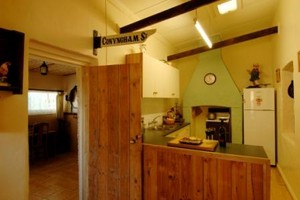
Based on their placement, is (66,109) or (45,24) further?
(66,109)

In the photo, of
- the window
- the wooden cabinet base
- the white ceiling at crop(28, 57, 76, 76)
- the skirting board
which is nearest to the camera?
the wooden cabinet base

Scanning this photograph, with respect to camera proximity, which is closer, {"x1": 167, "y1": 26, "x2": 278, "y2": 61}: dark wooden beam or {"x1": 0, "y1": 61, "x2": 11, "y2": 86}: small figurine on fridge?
{"x1": 0, "y1": 61, "x2": 11, "y2": 86}: small figurine on fridge

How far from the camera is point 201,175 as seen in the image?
1.97 meters

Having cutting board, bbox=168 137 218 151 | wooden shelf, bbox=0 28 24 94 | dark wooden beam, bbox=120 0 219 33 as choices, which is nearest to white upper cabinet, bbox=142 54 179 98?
dark wooden beam, bbox=120 0 219 33

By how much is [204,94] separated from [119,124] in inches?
122

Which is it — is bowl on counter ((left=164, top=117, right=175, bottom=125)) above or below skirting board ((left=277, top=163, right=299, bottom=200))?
above

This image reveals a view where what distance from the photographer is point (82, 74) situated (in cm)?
242

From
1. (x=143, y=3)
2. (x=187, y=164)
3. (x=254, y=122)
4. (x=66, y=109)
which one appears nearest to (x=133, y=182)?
(x=187, y=164)

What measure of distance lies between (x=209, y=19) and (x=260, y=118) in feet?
7.62

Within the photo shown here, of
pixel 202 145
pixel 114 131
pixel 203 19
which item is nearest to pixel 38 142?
pixel 114 131

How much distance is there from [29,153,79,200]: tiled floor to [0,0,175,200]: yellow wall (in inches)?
55.1

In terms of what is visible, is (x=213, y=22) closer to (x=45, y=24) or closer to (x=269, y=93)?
(x=269, y=93)

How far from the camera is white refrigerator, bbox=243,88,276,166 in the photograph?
3.98 m

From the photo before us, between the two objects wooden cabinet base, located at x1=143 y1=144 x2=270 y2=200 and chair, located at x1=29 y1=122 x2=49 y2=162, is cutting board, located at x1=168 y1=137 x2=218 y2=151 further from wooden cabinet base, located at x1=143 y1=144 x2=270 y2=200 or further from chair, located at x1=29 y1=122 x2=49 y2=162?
chair, located at x1=29 y1=122 x2=49 y2=162
